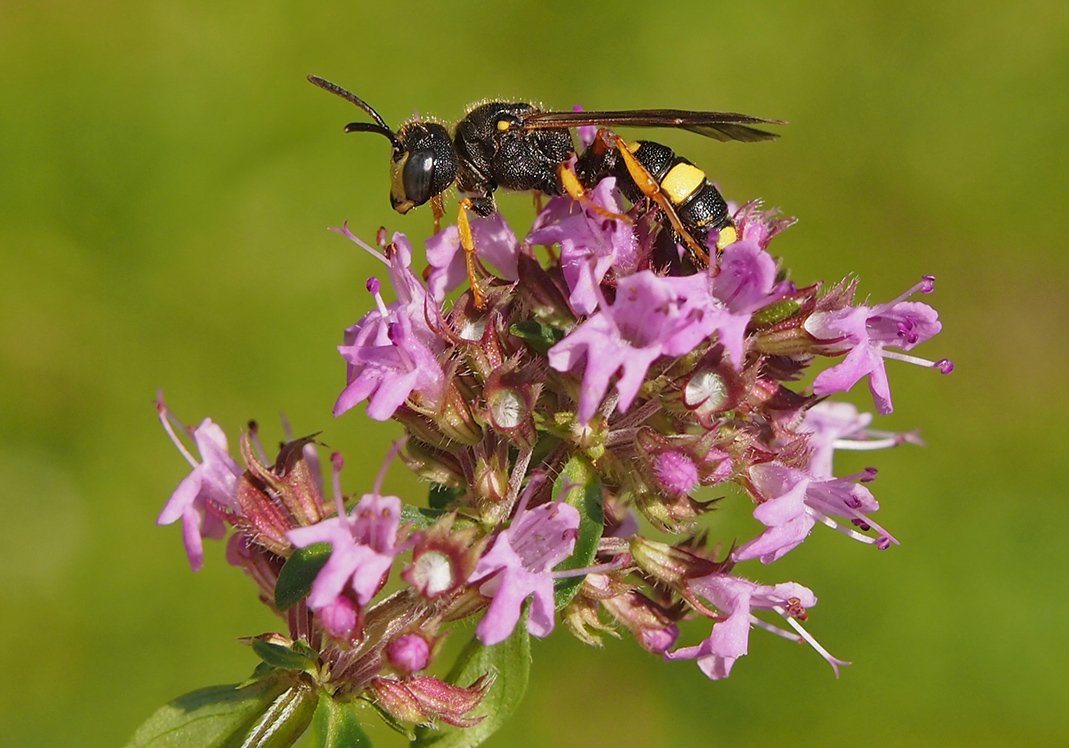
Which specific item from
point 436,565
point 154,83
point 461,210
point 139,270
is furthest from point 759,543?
point 154,83

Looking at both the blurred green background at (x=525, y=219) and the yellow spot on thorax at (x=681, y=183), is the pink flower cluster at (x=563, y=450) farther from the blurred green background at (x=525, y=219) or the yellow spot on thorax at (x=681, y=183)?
the blurred green background at (x=525, y=219)

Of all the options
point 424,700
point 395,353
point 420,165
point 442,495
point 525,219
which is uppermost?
point 525,219

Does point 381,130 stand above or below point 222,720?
above

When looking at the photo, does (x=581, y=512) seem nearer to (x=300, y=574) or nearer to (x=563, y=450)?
(x=563, y=450)

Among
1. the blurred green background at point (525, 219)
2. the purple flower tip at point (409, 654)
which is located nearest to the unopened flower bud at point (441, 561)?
the purple flower tip at point (409, 654)

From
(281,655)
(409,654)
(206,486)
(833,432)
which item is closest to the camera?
(409,654)

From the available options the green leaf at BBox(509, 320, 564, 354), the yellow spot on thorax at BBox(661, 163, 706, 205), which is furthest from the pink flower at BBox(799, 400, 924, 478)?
the green leaf at BBox(509, 320, 564, 354)

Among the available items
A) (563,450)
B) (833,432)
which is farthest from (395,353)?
(833,432)
